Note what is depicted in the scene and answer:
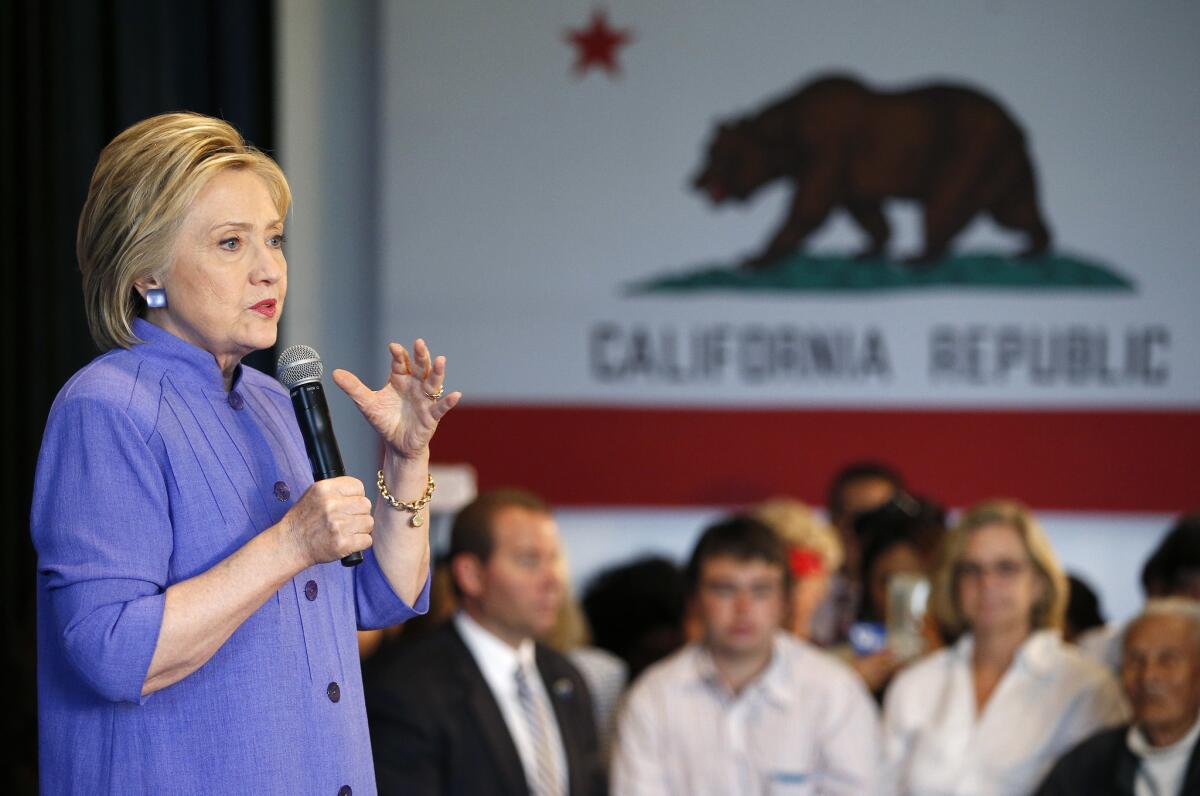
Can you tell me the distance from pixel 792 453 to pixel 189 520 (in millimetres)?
4272

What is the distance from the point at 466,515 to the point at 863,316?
7.94 feet

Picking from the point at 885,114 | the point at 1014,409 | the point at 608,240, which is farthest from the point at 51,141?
the point at 1014,409

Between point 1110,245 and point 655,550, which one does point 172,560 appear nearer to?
point 655,550

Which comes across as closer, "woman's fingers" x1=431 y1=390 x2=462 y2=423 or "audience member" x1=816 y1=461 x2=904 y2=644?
"woman's fingers" x1=431 y1=390 x2=462 y2=423

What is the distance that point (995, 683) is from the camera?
358 centimetres

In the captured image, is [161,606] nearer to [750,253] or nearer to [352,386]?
[352,386]

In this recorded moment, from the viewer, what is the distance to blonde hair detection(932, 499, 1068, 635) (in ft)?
12.0

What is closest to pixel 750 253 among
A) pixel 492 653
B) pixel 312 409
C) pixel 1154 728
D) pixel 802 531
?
pixel 802 531

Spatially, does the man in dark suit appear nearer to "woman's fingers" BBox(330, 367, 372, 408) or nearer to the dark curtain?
the dark curtain

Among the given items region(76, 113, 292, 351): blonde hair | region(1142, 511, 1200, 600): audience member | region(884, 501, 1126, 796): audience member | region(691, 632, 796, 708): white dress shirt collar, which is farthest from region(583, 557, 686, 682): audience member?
region(76, 113, 292, 351): blonde hair

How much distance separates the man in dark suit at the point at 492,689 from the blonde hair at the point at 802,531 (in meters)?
1.20

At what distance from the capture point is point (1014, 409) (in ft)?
18.3

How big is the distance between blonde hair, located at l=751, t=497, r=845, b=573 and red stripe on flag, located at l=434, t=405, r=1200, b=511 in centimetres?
75

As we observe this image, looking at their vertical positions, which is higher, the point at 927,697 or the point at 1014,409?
the point at 1014,409
